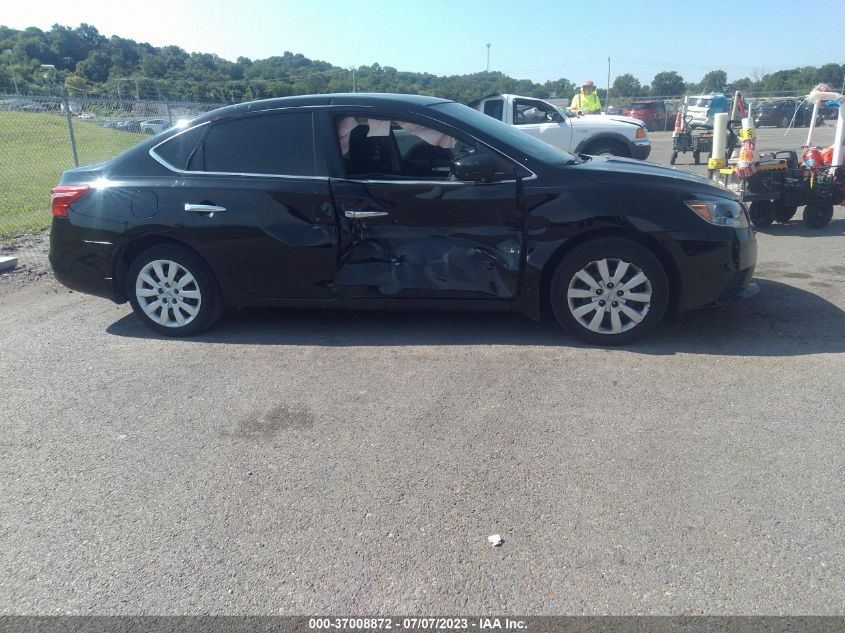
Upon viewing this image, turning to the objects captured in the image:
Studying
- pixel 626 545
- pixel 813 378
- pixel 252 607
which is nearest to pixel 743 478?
pixel 626 545

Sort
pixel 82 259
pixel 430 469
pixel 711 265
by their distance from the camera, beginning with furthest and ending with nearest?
pixel 82 259 < pixel 711 265 < pixel 430 469

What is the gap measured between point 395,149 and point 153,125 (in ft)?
39.5

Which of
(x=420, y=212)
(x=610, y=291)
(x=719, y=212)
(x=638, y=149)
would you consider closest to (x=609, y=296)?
(x=610, y=291)

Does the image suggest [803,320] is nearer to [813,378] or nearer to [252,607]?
[813,378]

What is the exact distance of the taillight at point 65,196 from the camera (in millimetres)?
5707

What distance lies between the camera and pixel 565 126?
14.0 meters

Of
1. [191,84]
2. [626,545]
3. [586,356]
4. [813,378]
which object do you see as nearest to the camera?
[626,545]

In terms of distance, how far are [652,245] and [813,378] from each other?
132 cm

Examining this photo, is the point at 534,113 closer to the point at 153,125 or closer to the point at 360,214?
the point at 153,125

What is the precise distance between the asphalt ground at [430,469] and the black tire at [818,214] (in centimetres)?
368

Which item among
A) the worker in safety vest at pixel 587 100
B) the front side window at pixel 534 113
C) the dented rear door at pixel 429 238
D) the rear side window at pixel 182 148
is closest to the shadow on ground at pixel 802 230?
the dented rear door at pixel 429 238

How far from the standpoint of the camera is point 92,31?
1858 inches

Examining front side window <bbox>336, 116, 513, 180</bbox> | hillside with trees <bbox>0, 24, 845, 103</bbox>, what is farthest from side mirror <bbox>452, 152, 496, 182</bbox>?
hillside with trees <bbox>0, 24, 845, 103</bbox>

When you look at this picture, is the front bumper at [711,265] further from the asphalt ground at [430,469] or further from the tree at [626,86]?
the tree at [626,86]
